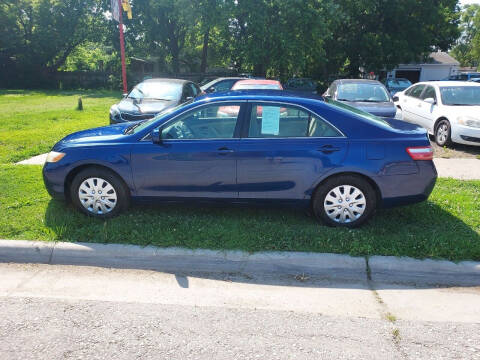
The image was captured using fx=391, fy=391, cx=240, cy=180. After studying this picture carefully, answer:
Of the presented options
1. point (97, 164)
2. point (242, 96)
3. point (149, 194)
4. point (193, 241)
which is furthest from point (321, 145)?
point (97, 164)

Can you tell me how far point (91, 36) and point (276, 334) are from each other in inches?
1321

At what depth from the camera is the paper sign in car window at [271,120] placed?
444 centimetres

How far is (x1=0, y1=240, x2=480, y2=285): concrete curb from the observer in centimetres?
380

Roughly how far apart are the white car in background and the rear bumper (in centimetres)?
490

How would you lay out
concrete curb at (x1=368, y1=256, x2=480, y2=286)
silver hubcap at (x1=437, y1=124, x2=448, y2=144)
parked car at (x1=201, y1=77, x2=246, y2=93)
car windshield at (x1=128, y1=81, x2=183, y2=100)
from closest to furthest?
concrete curb at (x1=368, y1=256, x2=480, y2=286)
silver hubcap at (x1=437, y1=124, x2=448, y2=144)
car windshield at (x1=128, y1=81, x2=183, y2=100)
parked car at (x1=201, y1=77, x2=246, y2=93)

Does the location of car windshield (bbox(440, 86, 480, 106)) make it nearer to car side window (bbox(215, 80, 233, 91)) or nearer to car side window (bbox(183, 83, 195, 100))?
car side window (bbox(183, 83, 195, 100))

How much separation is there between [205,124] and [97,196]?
155 cm

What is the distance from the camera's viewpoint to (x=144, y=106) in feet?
30.2

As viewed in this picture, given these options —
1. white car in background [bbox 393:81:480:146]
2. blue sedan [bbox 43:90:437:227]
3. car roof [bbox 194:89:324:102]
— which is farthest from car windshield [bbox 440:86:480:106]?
car roof [bbox 194:89:324:102]

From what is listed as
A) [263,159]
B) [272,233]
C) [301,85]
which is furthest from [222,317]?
[301,85]

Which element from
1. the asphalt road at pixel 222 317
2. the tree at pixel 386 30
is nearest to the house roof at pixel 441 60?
the tree at pixel 386 30

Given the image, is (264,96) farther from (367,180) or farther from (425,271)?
(425,271)

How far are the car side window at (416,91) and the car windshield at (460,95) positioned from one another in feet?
2.96

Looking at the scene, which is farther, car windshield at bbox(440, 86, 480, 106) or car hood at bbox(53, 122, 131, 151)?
car windshield at bbox(440, 86, 480, 106)
